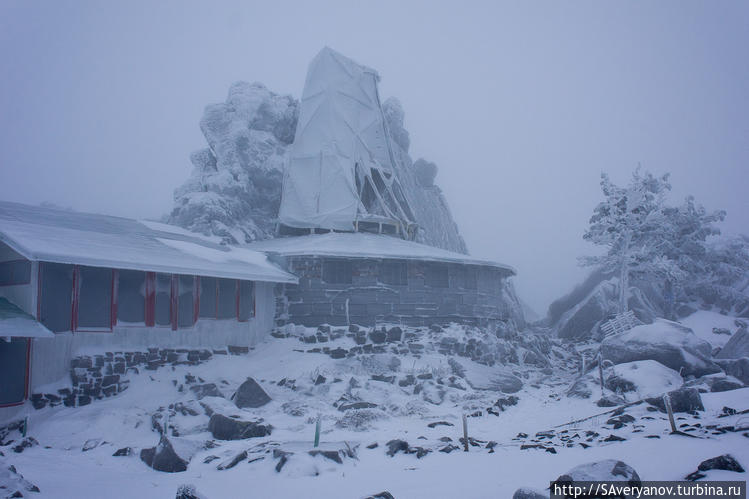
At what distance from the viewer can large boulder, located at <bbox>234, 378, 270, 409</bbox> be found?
14.1 metres

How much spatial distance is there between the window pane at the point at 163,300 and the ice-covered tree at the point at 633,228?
23489 millimetres

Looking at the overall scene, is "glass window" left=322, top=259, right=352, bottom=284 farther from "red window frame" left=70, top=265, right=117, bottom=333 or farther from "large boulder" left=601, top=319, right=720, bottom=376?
"large boulder" left=601, top=319, right=720, bottom=376

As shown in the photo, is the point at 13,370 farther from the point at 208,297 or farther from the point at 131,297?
the point at 208,297

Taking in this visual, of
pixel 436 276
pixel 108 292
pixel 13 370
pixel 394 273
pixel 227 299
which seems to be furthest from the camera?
pixel 436 276

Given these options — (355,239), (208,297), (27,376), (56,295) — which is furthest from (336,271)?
(27,376)

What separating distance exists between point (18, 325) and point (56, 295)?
1.59 meters

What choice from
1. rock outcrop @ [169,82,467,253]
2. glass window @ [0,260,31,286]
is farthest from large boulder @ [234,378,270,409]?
rock outcrop @ [169,82,467,253]

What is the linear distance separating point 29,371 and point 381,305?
11008 mm

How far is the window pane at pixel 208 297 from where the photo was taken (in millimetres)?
17391

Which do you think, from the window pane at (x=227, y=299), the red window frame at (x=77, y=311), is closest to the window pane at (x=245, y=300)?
the window pane at (x=227, y=299)

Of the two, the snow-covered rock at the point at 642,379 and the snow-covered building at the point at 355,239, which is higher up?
the snow-covered building at the point at 355,239

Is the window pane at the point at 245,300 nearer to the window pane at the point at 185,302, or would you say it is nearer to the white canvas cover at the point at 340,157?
the window pane at the point at 185,302

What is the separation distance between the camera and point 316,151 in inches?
1168

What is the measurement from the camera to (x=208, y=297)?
1758 centimetres
